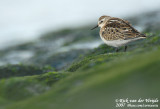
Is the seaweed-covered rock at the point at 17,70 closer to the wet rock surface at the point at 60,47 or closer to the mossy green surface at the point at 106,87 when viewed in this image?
the wet rock surface at the point at 60,47

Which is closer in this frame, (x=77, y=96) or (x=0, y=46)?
(x=77, y=96)

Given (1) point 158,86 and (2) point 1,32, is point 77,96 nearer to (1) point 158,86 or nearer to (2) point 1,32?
(1) point 158,86

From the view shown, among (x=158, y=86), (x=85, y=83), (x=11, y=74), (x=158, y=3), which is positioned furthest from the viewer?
(x=158, y=3)

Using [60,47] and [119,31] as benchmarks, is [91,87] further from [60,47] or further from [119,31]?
[60,47]

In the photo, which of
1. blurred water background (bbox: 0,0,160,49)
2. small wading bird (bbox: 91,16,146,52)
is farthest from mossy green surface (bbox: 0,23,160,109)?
blurred water background (bbox: 0,0,160,49)

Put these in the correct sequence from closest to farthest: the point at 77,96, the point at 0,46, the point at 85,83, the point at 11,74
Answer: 1. the point at 77,96
2. the point at 85,83
3. the point at 11,74
4. the point at 0,46

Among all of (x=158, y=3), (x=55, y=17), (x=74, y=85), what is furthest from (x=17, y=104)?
(x=55, y=17)

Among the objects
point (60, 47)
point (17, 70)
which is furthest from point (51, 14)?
point (17, 70)
